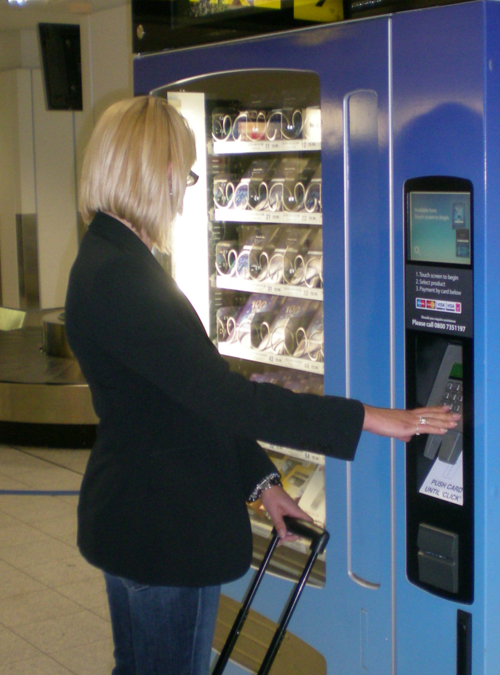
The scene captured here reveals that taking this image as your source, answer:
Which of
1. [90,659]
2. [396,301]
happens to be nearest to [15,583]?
[90,659]

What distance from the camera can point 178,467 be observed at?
1.64m

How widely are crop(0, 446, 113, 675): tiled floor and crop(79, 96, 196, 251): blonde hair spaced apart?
205 cm

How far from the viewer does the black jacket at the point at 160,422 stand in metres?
1.54

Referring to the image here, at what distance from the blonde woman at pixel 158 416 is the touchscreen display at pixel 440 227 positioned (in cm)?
33

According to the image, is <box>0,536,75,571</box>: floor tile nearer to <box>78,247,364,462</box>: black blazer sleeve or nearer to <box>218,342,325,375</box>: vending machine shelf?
<box>218,342,325,375</box>: vending machine shelf

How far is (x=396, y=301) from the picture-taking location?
181 centimetres

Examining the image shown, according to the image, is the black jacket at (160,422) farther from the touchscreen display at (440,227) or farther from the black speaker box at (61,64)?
the black speaker box at (61,64)

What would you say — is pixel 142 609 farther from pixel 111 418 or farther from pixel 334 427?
pixel 334 427

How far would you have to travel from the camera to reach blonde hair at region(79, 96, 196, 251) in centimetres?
165


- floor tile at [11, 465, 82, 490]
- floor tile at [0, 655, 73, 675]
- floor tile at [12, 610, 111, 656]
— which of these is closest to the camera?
floor tile at [0, 655, 73, 675]

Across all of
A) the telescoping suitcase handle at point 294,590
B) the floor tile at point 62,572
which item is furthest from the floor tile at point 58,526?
the telescoping suitcase handle at point 294,590

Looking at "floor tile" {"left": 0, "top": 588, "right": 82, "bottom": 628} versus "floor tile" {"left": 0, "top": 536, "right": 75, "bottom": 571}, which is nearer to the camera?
"floor tile" {"left": 0, "top": 588, "right": 82, "bottom": 628}

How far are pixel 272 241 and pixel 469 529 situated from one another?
1.28 m

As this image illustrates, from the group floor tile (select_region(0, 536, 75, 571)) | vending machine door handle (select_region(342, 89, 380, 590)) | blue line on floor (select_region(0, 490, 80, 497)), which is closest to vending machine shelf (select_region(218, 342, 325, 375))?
vending machine door handle (select_region(342, 89, 380, 590))
